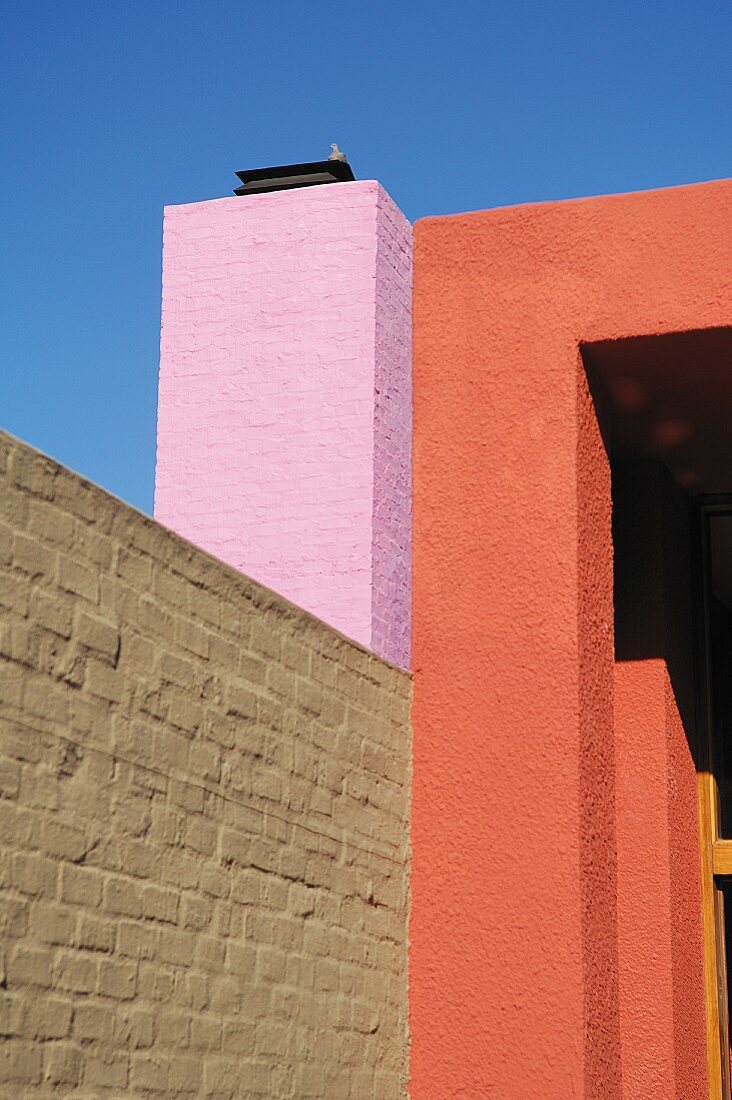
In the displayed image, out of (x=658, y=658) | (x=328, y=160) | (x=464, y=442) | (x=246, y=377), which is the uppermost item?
Answer: (x=328, y=160)

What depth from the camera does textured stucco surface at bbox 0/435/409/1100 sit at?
182 inches

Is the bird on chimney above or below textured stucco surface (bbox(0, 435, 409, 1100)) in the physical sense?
above

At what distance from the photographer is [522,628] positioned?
7.53 m

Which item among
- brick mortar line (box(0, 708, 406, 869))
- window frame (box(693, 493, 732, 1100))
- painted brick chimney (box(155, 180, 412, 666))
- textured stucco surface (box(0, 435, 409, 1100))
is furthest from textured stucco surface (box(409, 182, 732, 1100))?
window frame (box(693, 493, 732, 1100))

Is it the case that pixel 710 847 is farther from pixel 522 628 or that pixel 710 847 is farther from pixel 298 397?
pixel 298 397

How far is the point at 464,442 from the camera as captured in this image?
790 centimetres

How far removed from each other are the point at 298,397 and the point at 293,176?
5.55 feet

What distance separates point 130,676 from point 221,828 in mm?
864

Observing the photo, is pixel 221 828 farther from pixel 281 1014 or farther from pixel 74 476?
pixel 74 476

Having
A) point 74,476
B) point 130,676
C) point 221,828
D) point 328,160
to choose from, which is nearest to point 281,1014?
point 221,828

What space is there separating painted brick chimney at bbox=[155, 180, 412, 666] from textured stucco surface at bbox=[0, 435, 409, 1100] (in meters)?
1.27

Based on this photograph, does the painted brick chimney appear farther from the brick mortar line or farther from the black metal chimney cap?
the brick mortar line

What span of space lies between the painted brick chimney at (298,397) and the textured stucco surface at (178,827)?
1270mm

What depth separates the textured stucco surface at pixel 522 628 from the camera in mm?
7090
